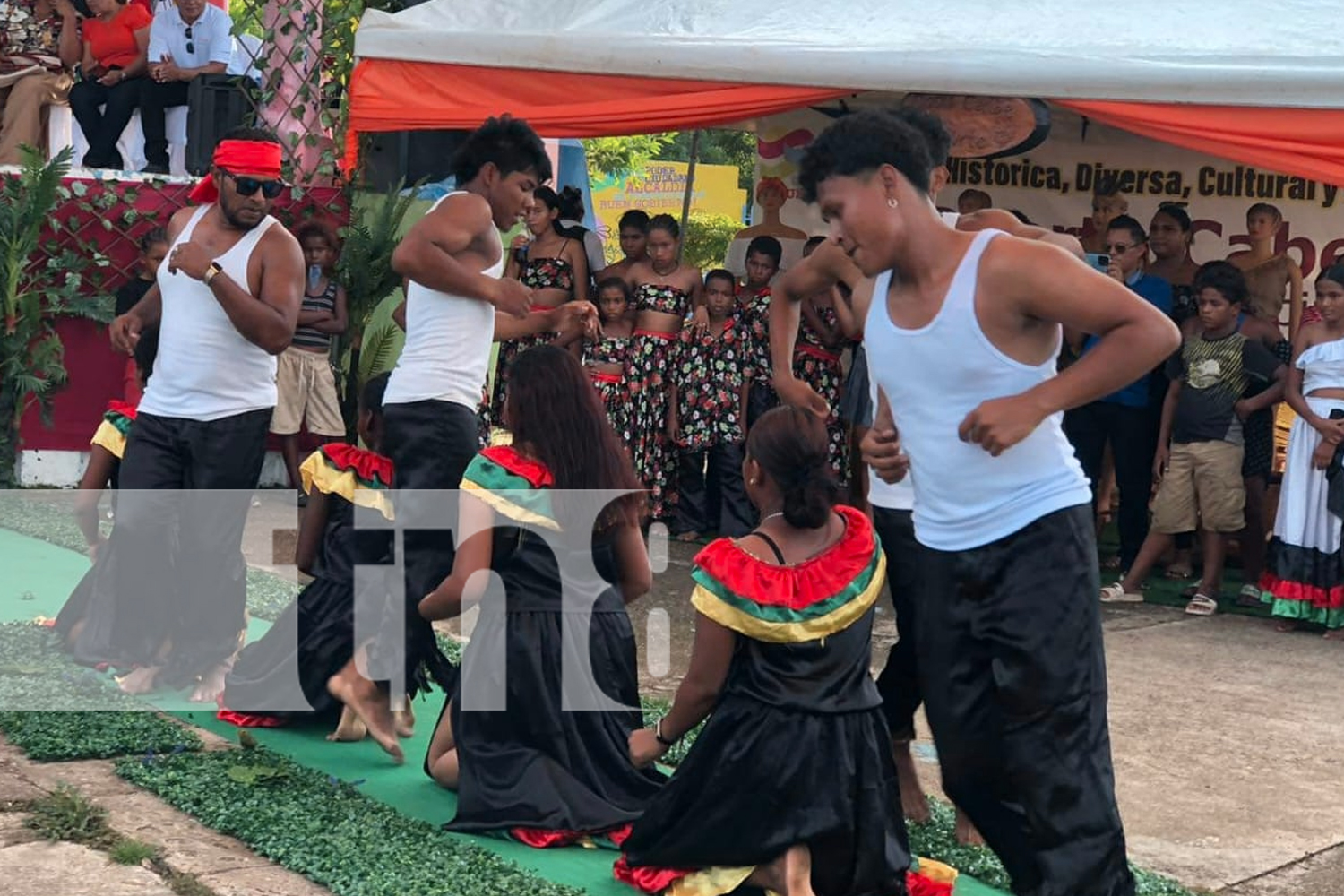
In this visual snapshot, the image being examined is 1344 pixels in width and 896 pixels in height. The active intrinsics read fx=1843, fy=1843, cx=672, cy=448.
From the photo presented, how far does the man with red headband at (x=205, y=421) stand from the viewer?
5.85 metres

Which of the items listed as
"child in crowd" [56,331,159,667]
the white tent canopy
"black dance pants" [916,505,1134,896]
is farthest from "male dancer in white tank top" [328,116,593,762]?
the white tent canopy

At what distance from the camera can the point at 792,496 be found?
4227mm

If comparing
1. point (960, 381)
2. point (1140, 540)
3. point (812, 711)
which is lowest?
point (1140, 540)

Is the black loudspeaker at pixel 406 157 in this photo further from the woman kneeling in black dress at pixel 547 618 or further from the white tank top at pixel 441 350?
the woman kneeling in black dress at pixel 547 618

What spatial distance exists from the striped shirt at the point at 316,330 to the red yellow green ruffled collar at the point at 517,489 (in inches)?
234

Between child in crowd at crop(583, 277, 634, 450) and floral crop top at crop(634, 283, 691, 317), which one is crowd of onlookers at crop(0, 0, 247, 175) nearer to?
child in crowd at crop(583, 277, 634, 450)

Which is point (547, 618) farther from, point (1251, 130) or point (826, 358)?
point (826, 358)

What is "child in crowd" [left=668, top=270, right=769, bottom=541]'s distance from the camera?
9992mm

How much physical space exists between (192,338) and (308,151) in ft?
18.0

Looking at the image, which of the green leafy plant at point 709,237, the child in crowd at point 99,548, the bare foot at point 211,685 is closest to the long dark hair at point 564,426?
the bare foot at point 211,685

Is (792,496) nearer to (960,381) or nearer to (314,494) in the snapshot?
(960,381)

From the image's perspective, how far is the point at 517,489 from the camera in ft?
15.8

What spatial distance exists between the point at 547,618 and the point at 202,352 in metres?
1.71

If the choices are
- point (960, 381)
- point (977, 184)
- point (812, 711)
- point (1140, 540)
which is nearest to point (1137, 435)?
point (1140, 540)
